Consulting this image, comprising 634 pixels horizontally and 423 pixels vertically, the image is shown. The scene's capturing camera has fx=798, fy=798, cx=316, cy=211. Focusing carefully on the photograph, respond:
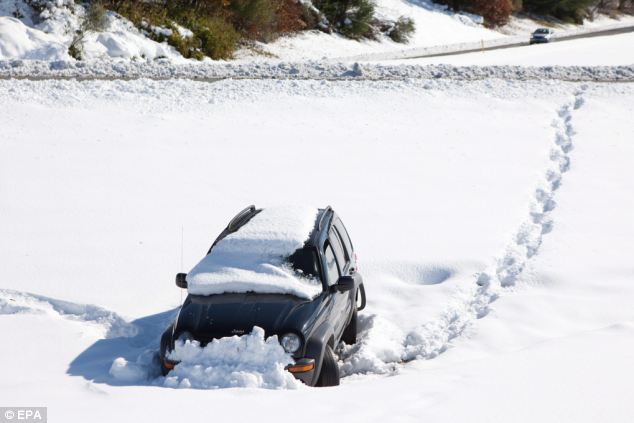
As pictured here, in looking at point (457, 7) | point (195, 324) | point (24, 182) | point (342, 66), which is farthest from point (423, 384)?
point (457, 7)

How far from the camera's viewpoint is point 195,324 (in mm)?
7387

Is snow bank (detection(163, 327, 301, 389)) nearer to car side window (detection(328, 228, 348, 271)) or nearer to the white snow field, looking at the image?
the white snow field

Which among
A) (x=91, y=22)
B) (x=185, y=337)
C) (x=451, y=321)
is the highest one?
(x=91, y=22)

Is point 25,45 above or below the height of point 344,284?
above

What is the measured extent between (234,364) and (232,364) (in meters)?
0.02

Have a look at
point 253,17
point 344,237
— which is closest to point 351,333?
point 344,237

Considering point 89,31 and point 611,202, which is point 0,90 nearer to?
point 89,31

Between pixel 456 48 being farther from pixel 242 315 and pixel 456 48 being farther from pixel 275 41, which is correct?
pixel 242 315

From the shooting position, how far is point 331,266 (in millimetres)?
8430

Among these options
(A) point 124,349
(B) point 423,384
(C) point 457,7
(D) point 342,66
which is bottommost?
(A) point 124,349

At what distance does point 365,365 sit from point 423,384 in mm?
1613

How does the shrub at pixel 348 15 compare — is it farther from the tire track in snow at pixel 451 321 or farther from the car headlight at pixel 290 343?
the car headlight at pixel 290 343

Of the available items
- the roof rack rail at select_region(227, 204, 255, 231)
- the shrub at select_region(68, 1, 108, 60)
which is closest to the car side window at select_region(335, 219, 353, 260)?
the roof rack rail at select_region(227, 204, 255, 231)

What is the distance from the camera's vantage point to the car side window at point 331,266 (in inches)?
324
